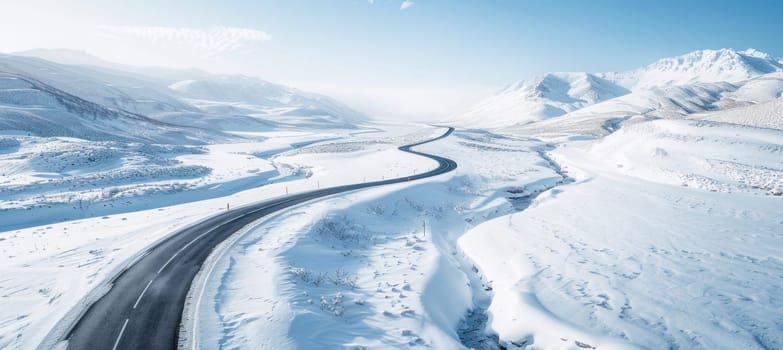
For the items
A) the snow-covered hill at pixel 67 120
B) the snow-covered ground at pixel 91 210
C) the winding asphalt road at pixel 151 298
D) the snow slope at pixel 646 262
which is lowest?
the snow slope at pixel 646 262

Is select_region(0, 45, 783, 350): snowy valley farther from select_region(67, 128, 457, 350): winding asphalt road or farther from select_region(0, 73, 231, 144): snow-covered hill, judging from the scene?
select_region(0, 73, 231, 144): snow-covered hill

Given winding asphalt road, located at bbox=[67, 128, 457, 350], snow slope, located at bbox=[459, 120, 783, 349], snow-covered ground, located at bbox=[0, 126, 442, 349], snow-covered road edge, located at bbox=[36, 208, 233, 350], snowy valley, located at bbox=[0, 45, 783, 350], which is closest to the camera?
snow-covered road edge, located at bbox=[36, 208, 233, 350]

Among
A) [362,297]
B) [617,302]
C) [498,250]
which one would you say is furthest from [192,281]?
[617,302]

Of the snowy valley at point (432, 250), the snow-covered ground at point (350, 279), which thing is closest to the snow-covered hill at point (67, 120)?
the snowy valley at point (432, 250)

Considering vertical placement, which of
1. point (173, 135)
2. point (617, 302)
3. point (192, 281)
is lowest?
point (617, 302)

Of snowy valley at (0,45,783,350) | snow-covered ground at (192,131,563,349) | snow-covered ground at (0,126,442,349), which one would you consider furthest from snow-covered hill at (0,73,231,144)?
snow-covered ground at (192,131,563,349)

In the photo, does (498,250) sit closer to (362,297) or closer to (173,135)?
(362,297)

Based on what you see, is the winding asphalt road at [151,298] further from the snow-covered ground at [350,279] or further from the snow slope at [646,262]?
the snow slope at [646,262]

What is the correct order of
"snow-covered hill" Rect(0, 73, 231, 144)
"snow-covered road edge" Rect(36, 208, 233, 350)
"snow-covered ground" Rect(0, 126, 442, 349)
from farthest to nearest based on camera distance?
"snow-covered hill" Rect(0, 73, 231, 144) < "snow-covered ground" Rect(0, 126, 442, 349) < "snow-covered road edge" Rect(36, 208, 233, 350)
